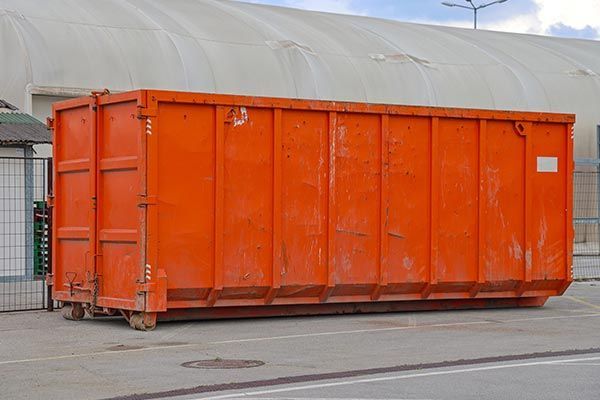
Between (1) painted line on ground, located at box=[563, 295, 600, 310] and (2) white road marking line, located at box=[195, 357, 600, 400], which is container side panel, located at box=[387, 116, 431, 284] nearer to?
(1) painted line on ground, located at box=[563, 295, 600, 310]

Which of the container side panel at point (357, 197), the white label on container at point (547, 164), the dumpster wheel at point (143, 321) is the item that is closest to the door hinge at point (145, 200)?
the dumpster wheel at point (143, 321)

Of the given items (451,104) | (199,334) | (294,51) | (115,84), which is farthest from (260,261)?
(451,104)

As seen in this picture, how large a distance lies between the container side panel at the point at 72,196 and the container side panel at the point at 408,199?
413cm

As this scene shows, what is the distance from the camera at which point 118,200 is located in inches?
582

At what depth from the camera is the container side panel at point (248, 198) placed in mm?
15062

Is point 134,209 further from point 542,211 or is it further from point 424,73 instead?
point 424,73

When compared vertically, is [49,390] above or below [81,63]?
below

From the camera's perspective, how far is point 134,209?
1447 centimetres

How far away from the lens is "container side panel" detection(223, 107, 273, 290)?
15.1 metres

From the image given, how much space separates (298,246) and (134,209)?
2.36 metres

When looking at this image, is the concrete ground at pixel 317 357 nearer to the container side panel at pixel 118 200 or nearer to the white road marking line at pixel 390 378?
the white road marking line at pixel 390 378

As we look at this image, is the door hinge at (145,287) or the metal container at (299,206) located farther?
the metal container at (299,206)

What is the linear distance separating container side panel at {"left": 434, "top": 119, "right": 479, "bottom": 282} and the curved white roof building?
35.8 ft

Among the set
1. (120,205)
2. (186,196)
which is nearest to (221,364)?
(186,196)
